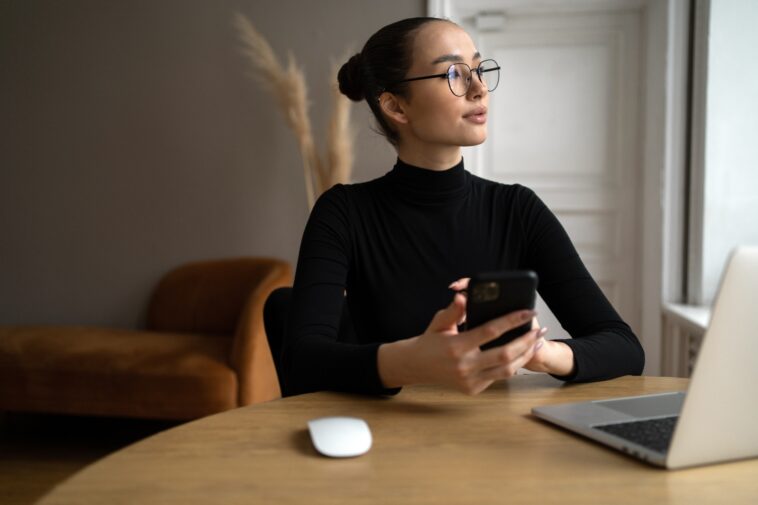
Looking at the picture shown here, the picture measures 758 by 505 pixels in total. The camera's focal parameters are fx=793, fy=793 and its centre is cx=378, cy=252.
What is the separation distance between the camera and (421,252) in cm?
157

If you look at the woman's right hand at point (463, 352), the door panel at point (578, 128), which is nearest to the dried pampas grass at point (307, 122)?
Answer: the door panel at point (578, 128)

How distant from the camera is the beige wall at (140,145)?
363cm

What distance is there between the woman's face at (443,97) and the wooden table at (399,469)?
62cm

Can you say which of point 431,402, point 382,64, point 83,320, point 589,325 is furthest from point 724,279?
point 83,320

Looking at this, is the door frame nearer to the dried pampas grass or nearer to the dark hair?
the dried pampas grass

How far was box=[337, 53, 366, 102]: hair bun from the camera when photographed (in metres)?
1.68

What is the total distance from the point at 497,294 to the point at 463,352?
0.35 feet

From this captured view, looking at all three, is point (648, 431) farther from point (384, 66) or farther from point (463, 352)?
point (384, 66)

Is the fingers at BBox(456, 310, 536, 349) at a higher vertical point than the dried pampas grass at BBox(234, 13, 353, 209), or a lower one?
lower

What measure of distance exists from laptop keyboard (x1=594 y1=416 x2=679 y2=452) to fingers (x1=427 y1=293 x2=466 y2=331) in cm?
21

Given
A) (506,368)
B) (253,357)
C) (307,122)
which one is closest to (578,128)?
(307,122)

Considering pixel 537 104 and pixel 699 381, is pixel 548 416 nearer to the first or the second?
pixel 699 381

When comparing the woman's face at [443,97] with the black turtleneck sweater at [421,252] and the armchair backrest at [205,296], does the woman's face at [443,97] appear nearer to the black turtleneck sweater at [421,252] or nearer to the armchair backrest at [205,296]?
the black turtleneck sweater at [421,252]

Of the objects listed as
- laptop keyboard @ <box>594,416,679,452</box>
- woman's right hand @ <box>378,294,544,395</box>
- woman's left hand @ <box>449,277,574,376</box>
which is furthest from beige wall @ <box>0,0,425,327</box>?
laptop keyboard @ <box>594,416,679,452</box>
